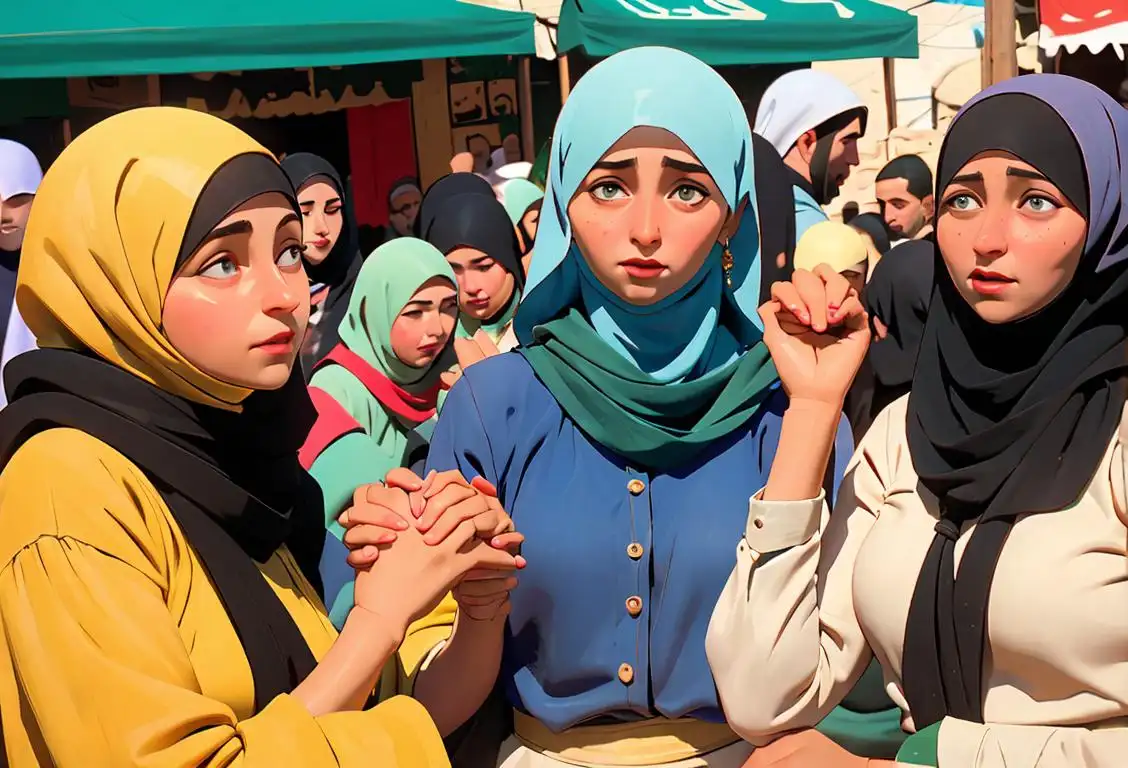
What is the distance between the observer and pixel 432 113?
37.1ft

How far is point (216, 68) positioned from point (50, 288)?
628 centimetres

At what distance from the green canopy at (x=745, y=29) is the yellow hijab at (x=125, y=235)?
7.63 meters

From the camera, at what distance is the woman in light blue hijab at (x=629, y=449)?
91.0 inches

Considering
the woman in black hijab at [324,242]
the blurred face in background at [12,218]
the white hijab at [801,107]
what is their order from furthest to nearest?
the white hijab at [801,107]
the woman in black hijab at [324,242]
the blurred face in background at [12,218]

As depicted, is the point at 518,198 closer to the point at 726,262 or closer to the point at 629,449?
the point at 726,262

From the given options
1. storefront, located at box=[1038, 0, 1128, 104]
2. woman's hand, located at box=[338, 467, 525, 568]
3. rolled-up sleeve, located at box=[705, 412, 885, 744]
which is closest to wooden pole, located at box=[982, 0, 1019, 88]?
rolled-up sleeve, located at box=[705, 412, 885, 744]

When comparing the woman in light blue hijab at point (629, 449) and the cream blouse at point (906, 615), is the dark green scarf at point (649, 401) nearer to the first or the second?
the woman in light blue hijab at point (629, 449)

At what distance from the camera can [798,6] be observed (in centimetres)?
1072

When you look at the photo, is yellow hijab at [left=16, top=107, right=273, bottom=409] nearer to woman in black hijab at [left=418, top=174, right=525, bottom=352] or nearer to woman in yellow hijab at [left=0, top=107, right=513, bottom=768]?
woman in yellow hijab at [left=0, top=107, right=513, bottom=768]

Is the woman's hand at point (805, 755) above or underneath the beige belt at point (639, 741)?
above

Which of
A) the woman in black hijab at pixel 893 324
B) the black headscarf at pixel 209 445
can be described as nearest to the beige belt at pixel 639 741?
the black headscarf at pixel 209 445

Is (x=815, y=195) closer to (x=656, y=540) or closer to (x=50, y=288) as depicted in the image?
(x=656, y=540)

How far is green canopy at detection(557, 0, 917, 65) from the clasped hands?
25.0 feet

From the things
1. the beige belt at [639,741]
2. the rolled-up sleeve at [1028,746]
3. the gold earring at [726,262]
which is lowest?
the beige belt at [639,741]
